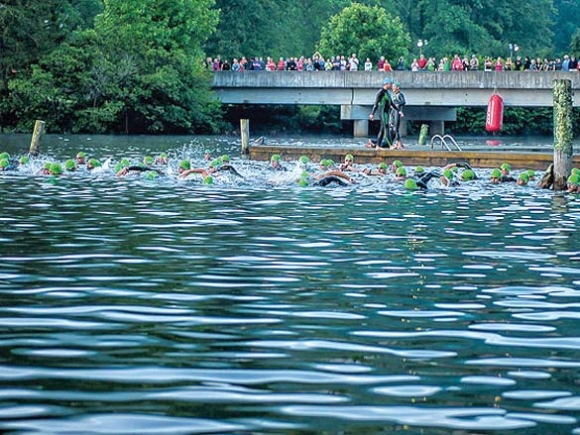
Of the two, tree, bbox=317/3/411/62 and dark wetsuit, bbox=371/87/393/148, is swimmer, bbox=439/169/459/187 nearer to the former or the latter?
dark wetsuit, bbox=371/87/393/148

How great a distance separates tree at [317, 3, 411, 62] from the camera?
86188 mm

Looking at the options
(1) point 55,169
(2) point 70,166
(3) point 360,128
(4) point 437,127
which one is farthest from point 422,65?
(1) point 55,169

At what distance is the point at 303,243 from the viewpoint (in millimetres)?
17750

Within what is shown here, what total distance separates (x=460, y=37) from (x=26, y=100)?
142 feet

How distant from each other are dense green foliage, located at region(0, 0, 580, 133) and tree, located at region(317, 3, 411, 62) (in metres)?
0.06

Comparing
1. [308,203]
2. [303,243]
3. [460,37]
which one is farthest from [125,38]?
[303,243]

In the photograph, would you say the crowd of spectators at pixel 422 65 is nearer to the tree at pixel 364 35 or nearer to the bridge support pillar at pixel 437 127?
the bridge support pillar at pixel 437 127

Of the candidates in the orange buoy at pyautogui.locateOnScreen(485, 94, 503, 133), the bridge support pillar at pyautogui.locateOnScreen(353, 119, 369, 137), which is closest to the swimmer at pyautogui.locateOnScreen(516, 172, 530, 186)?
the orange buoy at pyautogui.locateOnScreen(485, 94, 503, 133)

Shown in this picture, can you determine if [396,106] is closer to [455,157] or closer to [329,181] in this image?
[455,157]

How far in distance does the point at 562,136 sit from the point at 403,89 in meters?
38.6

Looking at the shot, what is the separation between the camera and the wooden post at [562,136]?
101 ft

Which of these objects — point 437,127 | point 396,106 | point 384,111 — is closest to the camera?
point 384,111

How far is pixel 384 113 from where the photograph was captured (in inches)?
1519

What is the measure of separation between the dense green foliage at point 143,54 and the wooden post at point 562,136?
134 feet
